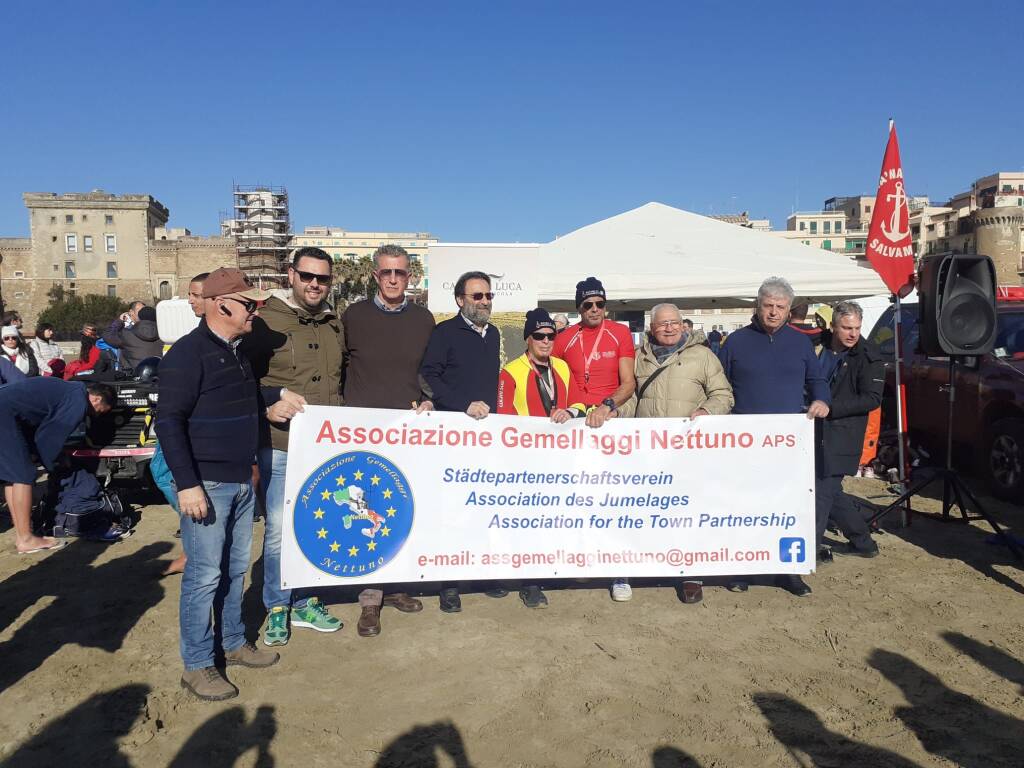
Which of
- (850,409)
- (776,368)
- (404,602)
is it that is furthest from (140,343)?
(850,409)

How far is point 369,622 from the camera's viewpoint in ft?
13.0

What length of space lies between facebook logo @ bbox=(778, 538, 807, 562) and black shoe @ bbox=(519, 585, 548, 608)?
1518 millimetres

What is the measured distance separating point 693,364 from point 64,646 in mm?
4057

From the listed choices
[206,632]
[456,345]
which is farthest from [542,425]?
[206,632]

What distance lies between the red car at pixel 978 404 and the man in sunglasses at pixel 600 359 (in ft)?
9.17

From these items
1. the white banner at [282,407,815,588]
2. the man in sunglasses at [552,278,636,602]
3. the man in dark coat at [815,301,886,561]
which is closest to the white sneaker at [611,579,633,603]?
the man in sunglasses at [552,278,636,602]

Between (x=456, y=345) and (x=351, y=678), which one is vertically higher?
(x=456, y=345)

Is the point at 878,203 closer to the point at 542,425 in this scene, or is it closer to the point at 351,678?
the point at 542,425

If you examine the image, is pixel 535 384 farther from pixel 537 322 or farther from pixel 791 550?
pixel 791 550

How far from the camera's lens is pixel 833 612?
4250 mm

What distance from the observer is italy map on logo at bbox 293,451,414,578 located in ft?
12.7

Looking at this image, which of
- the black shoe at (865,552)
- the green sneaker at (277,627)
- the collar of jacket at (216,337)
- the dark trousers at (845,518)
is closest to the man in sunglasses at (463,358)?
the green sneaker at (277,627)

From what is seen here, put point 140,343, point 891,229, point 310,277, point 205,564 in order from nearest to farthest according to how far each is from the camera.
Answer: point 205,564
point 310,277
point 891,229
point 140,343

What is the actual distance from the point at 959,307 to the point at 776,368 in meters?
1.89
